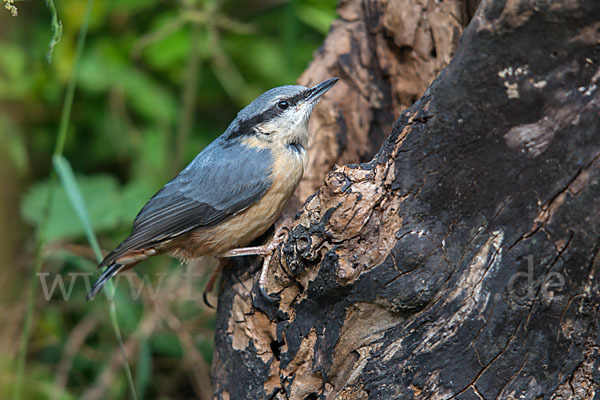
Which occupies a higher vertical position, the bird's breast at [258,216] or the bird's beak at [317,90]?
the bird's beak at [317,90]

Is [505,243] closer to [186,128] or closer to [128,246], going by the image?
[128,246]

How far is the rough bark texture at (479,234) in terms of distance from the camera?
2.07m

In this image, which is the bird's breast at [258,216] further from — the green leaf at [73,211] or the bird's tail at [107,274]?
the green leaf at [73,211]

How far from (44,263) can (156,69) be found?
1.68 m

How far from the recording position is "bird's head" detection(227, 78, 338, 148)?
3443 millimetres

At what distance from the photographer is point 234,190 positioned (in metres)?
3.22

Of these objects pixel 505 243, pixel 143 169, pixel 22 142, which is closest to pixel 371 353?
pixel 505 243

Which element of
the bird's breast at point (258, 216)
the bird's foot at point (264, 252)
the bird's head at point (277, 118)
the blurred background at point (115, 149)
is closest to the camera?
A: the bird's foot at point (264, 252)

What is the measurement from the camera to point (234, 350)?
2863 mm

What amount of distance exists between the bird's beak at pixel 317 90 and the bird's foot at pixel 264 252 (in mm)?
746
